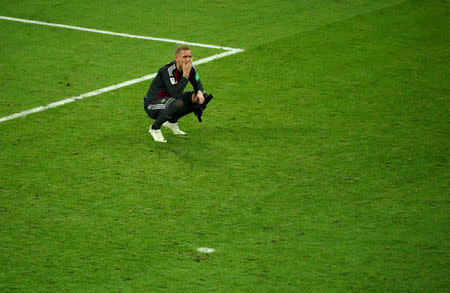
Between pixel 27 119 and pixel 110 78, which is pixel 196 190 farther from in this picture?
pixel 110 78

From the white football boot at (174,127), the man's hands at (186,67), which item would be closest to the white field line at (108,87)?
the white football boot at (174,127)

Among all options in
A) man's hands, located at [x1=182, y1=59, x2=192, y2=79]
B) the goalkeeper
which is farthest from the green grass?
man's hands, located at [x1=182, y1=59, x2=192, y2=79]

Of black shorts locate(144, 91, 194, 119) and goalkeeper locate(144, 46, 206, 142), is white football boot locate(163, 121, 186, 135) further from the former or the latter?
black shorts locate(144, 91, 194, 119)

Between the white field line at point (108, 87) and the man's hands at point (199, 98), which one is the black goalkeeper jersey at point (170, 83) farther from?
the white field line at point (108, 87)

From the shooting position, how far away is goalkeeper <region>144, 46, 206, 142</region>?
22.8 ft

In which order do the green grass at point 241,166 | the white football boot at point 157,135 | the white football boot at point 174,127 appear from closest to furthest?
the green grass at point 241,166, the white football boot at point 157,135, the white football boot at point 174,127

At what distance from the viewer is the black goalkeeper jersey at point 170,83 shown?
7.00 m

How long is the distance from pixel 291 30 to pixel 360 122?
3.99 metres

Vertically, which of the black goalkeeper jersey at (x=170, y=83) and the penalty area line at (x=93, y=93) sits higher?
the black goalkeeper jersey at (x=170, y=83)

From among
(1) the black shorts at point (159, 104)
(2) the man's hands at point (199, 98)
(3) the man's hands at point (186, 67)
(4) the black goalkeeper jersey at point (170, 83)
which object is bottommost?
(1) the black shorts at point (159, 104)

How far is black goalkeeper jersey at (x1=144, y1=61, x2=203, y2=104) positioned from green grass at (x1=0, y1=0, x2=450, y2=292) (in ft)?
1.55

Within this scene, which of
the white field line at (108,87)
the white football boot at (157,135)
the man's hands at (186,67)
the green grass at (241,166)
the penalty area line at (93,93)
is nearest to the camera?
the green grass at (241,166)

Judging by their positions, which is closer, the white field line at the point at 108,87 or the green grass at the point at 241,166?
the green grass at the point at 241,166

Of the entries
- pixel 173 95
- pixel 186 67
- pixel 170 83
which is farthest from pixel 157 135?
pixel 186 67
